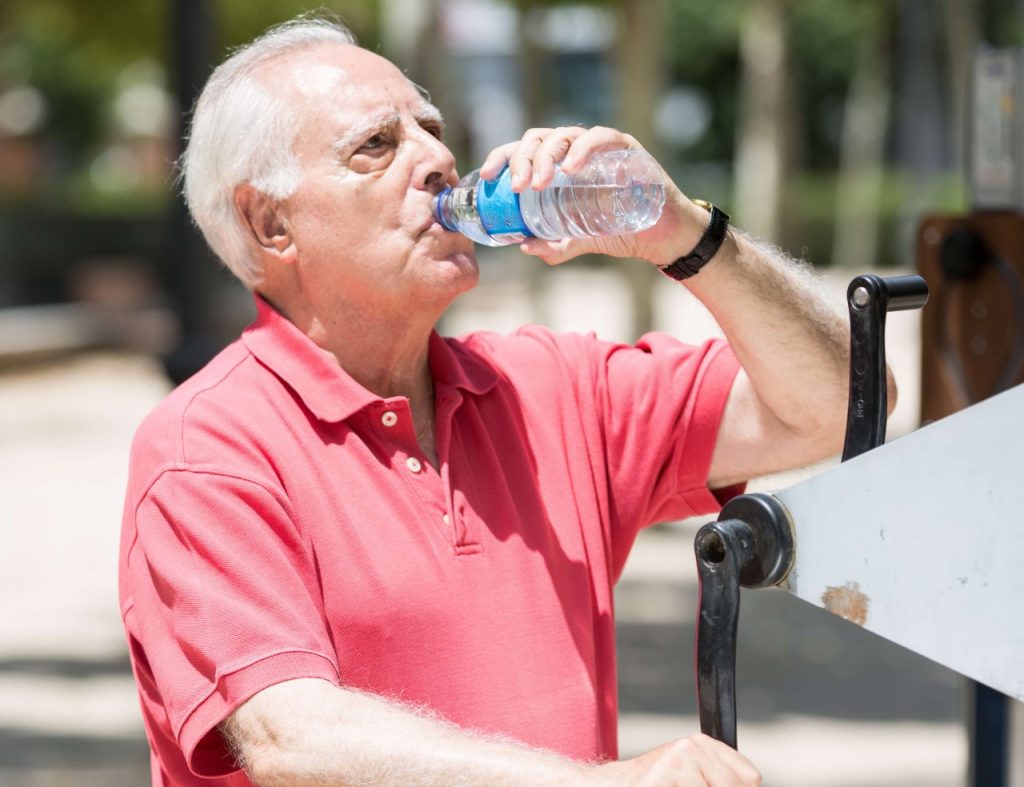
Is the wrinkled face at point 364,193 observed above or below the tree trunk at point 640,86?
above

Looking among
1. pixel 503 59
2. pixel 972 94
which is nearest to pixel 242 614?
pixel 972 94

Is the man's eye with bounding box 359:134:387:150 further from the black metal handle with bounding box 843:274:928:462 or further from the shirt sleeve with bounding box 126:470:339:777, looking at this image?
the black metal handle with bounding box 843:274:928:462

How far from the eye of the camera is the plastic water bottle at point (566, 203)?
1.99 metres

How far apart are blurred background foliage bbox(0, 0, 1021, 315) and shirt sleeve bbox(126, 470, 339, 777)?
5.99ft

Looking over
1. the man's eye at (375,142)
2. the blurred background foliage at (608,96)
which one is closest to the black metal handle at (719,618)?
the man's eye at (375,142)

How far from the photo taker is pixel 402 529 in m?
2.00

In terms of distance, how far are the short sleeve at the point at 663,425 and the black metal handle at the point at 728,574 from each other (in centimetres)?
82

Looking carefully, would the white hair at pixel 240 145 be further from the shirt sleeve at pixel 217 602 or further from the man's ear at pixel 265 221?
the shirt sleeve at pixel 217 602

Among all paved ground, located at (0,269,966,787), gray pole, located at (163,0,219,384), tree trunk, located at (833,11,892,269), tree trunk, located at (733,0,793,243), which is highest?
gray pole, located at (163,0,219,384)

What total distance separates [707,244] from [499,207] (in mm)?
374

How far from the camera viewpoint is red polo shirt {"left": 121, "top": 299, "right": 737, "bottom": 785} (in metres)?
1.80

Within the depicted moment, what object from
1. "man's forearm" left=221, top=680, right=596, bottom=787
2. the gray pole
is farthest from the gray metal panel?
the gray pole

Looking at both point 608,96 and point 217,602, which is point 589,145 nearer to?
point 217,602

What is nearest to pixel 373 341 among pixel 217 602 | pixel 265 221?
pixel 265 221
